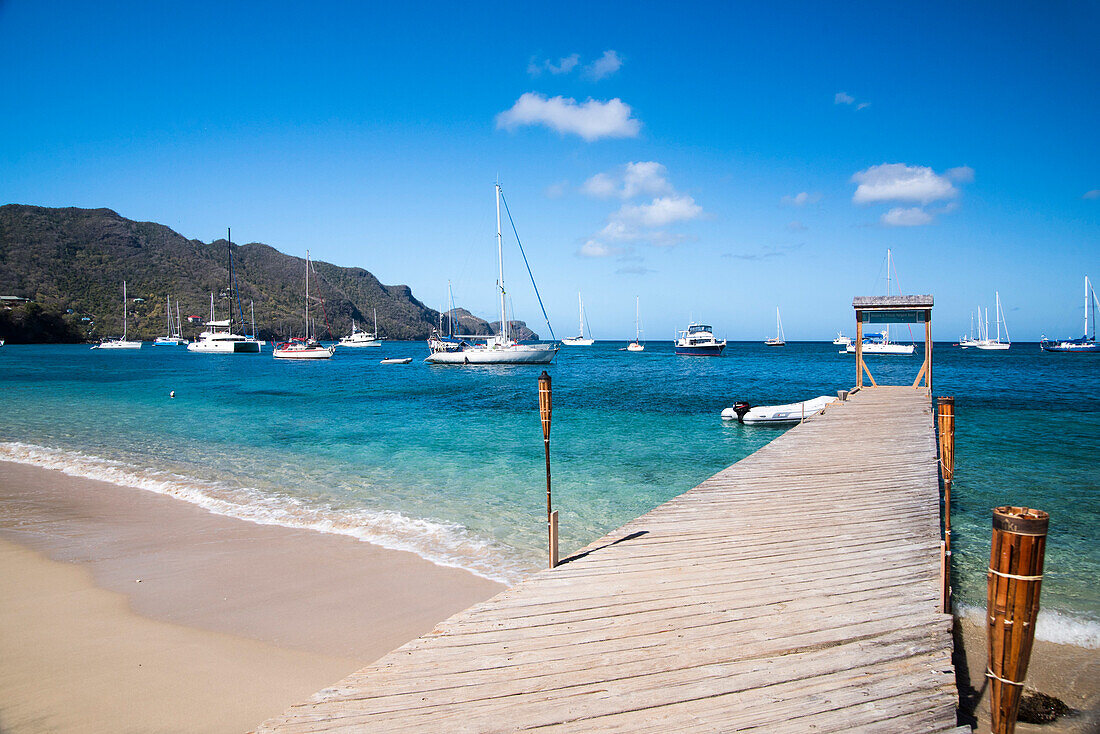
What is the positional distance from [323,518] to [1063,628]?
981cm

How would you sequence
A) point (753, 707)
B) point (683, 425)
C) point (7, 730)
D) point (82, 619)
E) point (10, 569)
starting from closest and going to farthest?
point (753, 707) → point (7, 730) → point (82, 619) → point (10, 569) → point (683, 425)

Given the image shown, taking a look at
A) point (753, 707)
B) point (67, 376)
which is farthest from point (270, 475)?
point (67, 376)

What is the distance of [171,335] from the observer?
375 ft

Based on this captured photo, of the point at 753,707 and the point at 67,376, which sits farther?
the point at 67,376

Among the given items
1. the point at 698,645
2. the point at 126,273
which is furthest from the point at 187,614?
the point at 126,273

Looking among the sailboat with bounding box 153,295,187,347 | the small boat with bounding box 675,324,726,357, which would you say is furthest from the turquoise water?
the sailboat with bounding box 153,295,187,347

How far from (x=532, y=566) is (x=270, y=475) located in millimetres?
8134

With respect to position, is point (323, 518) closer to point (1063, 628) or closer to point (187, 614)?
point (187, 614)

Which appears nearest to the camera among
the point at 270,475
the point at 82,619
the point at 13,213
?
the point at 82,619

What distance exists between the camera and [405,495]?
10781 millimetres

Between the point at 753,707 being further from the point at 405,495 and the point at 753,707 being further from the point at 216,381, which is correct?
the point at 216,381

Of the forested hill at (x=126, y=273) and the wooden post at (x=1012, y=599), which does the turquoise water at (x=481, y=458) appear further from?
the forested hill at (x=126, y=273)

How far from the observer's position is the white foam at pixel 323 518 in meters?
7.46

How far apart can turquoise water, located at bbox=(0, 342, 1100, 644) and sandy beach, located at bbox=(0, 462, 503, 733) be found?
37.4 inches
